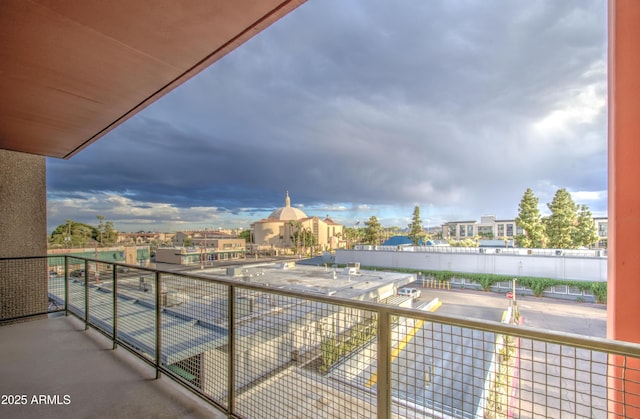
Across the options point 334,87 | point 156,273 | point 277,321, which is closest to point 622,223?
point 277,321

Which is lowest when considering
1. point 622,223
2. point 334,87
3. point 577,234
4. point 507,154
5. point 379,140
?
point 577,234

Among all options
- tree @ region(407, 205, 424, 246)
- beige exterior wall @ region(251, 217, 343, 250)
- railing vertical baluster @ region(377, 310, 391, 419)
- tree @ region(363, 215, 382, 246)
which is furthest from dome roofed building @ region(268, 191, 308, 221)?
railing vertical baluster @ region(377, 310, 391, 419)

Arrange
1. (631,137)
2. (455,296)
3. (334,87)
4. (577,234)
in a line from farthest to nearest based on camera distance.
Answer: (577,234), (334,87), (455,296), (631,137)

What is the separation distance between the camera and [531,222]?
81.9 ft

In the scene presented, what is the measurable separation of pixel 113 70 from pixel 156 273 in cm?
160

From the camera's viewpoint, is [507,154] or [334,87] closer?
[334,87]

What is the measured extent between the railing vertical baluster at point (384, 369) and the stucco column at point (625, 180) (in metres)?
0.82

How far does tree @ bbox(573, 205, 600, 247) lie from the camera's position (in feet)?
76.2

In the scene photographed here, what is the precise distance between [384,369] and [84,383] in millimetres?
2520

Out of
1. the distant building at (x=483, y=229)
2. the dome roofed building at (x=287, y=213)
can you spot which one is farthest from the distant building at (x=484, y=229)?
the dome roofed building at (x=287, y=213)

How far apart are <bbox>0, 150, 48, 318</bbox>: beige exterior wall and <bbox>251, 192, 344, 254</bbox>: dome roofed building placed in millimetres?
36186

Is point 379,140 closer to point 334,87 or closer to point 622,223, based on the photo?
point 334,87

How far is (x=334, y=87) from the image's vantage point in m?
21.9

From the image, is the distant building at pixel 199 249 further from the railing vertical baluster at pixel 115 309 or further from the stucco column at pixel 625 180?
the stucco column at pixel 625 180
